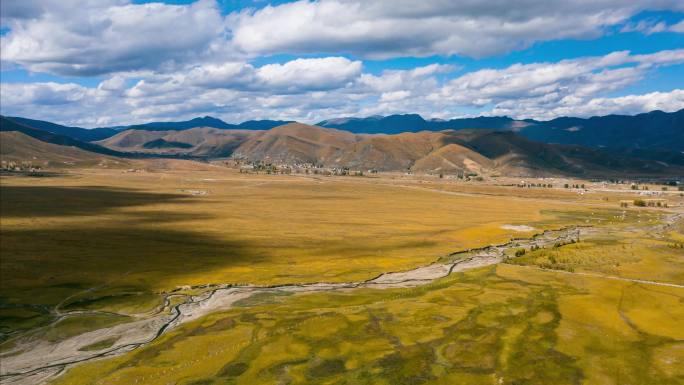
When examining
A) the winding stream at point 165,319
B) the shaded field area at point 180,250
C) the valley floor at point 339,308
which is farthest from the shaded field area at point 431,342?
the shaded field area at point 180,250

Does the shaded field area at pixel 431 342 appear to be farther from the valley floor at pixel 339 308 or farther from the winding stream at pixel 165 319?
the winding stream at pixel 165 319

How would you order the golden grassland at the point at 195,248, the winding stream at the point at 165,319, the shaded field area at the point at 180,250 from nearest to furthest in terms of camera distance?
1. the winding stream at the point at 165,319
2. the shaded field area at the point at 180,250
3. the golden grassland at the point at 195,248

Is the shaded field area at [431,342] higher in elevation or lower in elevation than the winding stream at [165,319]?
higher

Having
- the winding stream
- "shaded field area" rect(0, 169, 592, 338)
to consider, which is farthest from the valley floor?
"shaded field area" rect(0, 169, 592, 338)

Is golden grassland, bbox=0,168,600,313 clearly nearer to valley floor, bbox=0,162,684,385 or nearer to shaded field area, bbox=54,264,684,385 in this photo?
valley floor, bbox=0,162,684,385

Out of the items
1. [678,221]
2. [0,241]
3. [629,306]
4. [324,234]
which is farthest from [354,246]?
[678,221]

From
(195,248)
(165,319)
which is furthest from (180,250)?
(165,319)

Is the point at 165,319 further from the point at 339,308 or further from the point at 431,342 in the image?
the point at 431,342

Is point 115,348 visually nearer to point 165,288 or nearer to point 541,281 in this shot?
point 165,288
